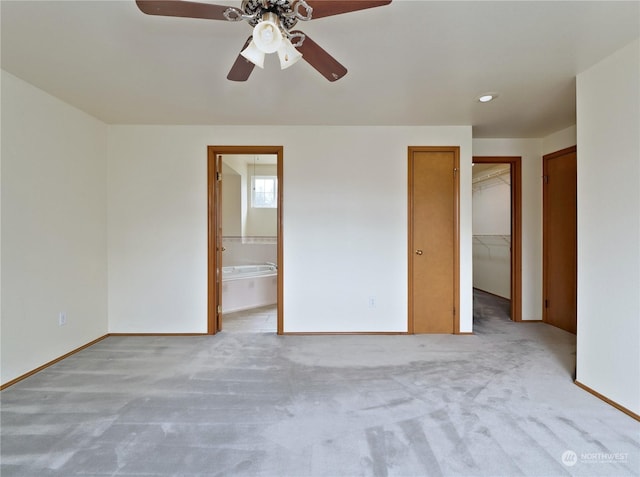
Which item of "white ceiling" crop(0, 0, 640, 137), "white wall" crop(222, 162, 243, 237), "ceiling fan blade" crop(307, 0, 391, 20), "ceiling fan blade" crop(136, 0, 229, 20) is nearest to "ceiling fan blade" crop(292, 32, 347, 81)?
"ceiling fan blade" crop(307, 0, 391, 20)

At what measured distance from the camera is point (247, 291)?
427cm

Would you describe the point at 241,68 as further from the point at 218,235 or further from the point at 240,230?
the point at 240,230

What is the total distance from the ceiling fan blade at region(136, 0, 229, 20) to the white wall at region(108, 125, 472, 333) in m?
1.92

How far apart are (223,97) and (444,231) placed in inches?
102

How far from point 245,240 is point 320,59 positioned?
458 cm

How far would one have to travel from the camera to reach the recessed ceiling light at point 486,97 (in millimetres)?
2316

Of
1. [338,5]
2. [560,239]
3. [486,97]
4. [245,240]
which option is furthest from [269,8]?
[245,240]

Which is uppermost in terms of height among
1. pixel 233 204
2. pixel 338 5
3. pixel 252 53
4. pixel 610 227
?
pixel 338 5

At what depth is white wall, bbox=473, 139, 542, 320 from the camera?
3520 mm

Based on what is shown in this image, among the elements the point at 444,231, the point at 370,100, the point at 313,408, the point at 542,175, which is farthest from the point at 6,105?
the point at 542,175

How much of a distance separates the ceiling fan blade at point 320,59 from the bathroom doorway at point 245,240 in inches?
64.2

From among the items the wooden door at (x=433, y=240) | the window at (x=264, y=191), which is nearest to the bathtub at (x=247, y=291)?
the window at (x=264, y=191)

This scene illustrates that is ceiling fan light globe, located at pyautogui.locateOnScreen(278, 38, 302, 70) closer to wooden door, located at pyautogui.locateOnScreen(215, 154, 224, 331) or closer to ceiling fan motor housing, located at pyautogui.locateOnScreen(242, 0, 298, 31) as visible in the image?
ceiling fan motor housing, located at pyautogui.locateOnScreen(242, 0, 298, 31)

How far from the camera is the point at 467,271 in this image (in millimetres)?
3049
